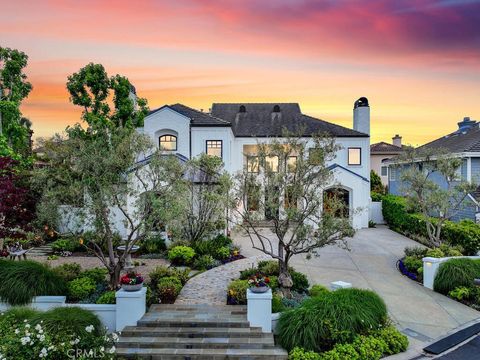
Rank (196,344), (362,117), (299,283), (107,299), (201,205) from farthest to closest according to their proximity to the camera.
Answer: (362,117), (201,205), (299,283), (107,299), (196,344)

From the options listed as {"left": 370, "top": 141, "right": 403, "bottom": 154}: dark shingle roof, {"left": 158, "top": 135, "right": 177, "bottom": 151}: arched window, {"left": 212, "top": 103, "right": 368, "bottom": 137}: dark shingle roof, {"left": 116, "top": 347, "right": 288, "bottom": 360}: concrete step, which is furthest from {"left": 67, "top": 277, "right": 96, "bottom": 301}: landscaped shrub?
{"left": 370, "top": 141, "right": 403, "bottom": 154}: dark shingle roof

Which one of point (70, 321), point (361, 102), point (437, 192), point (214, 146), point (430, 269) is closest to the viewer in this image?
point (70, 321)

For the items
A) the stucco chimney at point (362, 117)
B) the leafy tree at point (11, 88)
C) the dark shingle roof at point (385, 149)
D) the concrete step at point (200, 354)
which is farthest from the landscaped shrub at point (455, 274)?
the dark shingle roof at point (385, 149)

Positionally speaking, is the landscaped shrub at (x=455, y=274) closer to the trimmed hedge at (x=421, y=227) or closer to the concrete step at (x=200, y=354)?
the trimmed hedge at (x=421, y=227)

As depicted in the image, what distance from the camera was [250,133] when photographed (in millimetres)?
26422

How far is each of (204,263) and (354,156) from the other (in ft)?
54.7

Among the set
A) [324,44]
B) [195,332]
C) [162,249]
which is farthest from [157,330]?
Result: [324,44]

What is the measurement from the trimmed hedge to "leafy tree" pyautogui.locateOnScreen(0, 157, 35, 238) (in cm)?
1834

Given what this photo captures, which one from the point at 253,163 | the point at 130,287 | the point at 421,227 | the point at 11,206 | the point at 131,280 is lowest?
the point at 130,287

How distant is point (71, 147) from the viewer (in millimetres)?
11062

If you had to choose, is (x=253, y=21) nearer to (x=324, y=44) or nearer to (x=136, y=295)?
(x=324, y=44)

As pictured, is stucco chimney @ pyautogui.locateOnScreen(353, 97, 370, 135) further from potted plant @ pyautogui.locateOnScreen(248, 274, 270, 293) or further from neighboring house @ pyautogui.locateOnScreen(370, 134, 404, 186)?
potted plant @ pyautogui.locateOnScreen(248, 274, 270, 293)

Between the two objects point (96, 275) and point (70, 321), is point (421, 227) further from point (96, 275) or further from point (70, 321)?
point (70, 321)

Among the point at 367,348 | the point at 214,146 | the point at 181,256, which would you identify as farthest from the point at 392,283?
the point at 214,146
